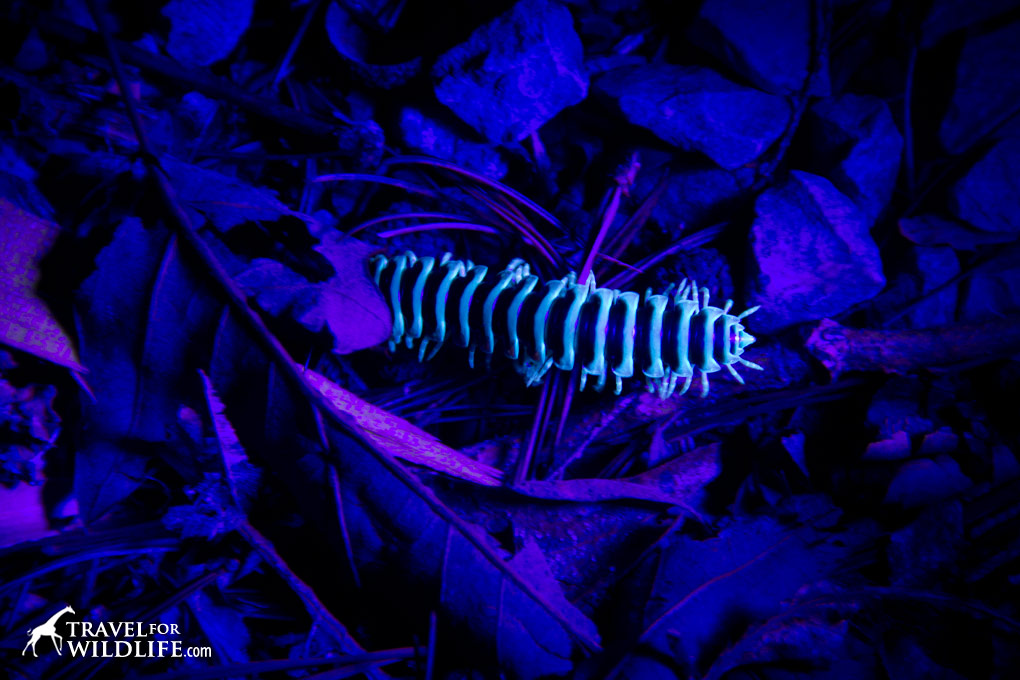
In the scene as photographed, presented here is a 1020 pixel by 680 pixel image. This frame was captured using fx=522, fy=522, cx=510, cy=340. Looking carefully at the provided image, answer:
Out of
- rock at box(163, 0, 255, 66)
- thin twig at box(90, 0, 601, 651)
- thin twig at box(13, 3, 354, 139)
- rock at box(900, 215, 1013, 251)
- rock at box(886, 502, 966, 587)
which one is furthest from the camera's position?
rock at box(900, 215, 1013, 251)

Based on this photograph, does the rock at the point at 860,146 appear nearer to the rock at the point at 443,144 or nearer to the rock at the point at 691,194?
A: the rock at the point at 691,194

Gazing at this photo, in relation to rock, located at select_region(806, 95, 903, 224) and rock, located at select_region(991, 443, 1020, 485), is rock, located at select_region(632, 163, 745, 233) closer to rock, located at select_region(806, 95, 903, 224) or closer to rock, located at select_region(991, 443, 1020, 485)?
rock, located at select_region(806, 95, 903, 224)

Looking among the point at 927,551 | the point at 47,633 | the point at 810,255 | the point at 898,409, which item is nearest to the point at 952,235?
the point at 810,255

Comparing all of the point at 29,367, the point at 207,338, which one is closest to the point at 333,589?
the point at 207,338

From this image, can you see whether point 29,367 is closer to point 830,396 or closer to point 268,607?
point 268,607

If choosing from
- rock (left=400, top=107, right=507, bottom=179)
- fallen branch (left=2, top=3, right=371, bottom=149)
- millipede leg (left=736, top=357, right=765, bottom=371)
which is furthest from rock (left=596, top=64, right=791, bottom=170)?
fallen branch (left=2, top=3, right=371, bottom=149)

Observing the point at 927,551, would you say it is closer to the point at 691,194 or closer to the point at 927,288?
the point at 927,288
